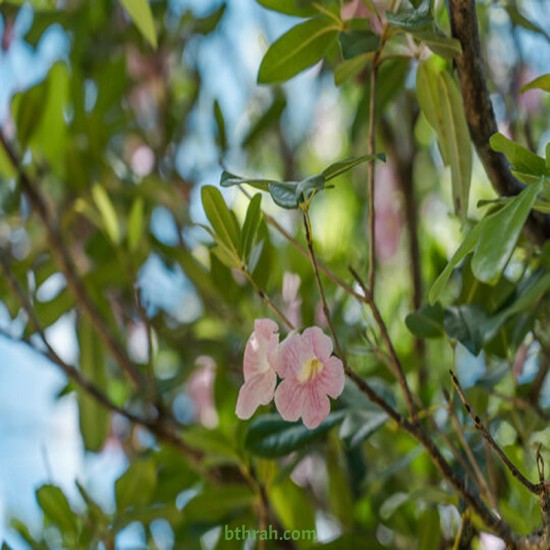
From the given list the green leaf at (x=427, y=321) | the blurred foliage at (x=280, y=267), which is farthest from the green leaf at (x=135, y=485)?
the green leaf at (x=427, y=321)

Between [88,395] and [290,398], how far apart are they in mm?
459

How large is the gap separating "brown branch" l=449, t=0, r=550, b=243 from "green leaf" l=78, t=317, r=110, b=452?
488mm

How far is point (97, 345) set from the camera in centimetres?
101

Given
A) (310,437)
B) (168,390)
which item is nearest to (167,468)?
(168,390)

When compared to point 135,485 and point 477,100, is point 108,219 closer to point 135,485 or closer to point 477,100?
point 135,485

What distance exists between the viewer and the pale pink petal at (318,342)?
1.61 ft

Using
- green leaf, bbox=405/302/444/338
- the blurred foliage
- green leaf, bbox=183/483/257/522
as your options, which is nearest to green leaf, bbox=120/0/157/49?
the blurred foliage

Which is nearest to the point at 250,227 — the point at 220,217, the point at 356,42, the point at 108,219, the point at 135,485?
the point at 220,217

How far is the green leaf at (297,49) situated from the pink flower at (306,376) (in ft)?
0.61

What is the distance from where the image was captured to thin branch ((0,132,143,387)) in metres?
0.89

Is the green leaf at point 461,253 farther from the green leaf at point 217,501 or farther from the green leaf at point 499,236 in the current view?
the green leaf at point 217,501

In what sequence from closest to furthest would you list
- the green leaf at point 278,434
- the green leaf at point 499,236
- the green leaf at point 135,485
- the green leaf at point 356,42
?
the green leaf at point 499,236 → the green leaf at point 356,42 → the green leaf at point 278,434 → the green leaf at point 135,485

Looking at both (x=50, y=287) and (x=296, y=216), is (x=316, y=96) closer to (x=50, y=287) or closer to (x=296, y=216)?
(x=296, y=216)

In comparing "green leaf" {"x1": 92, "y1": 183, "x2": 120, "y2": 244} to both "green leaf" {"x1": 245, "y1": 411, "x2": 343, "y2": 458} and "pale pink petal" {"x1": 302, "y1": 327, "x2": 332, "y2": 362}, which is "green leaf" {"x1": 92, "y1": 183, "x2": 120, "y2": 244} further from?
"pale pink petal" {"x1": 302, "y1": 327, "x2": 332, "y2": 362}
